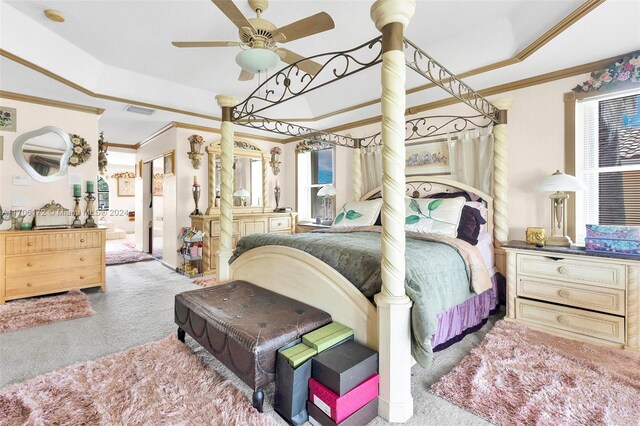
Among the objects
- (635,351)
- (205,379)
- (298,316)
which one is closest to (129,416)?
(205,379)

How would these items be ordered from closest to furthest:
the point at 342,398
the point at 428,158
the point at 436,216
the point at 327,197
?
the point at 342,398 < the point at 436,216 < the point at 428,158 < the point at 327,197

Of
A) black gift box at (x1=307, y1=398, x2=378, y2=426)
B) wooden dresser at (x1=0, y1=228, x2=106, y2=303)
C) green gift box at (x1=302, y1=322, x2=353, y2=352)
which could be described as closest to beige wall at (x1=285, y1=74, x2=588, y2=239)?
green gift box at (x1=302, y1=322, x2=353, y2=352)

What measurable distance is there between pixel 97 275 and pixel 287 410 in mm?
3488

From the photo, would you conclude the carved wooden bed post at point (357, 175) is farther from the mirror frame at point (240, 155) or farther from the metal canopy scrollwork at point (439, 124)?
the mirror frame at point (240, 155)

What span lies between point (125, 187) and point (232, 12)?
1014cm

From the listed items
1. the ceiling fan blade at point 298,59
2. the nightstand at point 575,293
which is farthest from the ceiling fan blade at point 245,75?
the nightstand at point 575,293

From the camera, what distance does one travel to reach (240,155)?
17.2ft

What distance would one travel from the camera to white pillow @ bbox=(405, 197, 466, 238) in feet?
8.98

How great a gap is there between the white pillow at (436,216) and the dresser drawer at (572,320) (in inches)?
33.7

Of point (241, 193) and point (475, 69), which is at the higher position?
point (475, 69)

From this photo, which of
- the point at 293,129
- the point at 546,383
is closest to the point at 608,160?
the point at 546,383

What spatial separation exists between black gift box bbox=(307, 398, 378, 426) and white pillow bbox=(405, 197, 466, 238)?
166cm

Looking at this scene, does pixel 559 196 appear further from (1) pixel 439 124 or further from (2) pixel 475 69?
(1) pixel 439 124

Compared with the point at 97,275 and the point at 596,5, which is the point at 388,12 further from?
the point at 97,275
